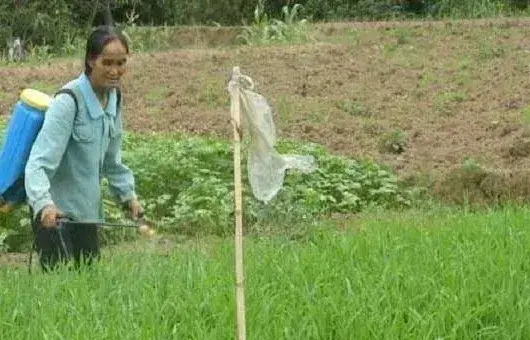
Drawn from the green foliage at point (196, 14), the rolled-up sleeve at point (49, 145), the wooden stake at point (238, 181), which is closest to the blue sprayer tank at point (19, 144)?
the rolled-up sleeve at point (49, 145)

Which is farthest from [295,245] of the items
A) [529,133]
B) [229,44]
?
[229,44]

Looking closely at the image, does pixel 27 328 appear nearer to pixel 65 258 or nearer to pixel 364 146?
pixel 65 258

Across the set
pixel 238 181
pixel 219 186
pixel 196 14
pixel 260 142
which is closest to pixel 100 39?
pixel 260 142

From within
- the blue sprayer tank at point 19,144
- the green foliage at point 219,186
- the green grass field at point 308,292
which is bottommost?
the green foliage at point 219,186

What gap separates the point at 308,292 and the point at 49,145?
119cm

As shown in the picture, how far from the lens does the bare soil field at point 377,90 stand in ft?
32.6

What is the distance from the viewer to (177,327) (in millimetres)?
3758

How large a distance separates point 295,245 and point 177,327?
1731 millimetres

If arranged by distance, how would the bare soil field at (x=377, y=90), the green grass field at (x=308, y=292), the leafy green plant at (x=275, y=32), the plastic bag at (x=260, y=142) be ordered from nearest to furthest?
the plastic bag at (x=260, y=142), the green grass field at (x=308, y=292), the bare soil field at (x=377, y=90), the leafy green plant at (x=275, y=32)

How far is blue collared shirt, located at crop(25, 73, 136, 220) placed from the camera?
14.6 ft

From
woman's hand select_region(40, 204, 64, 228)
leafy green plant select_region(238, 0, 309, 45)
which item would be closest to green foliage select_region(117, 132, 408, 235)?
woman's hand select_region(40, 204, 64, 228)

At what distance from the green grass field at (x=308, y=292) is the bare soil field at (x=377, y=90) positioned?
10.4 feet

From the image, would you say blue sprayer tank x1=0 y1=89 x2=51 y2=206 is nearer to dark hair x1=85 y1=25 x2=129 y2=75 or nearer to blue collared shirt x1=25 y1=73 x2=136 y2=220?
blue collared shirt x1=25 y1=73 x2=136 y2=220

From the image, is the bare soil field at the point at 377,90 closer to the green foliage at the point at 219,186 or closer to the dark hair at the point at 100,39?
the green foliage at the point at 219,186
